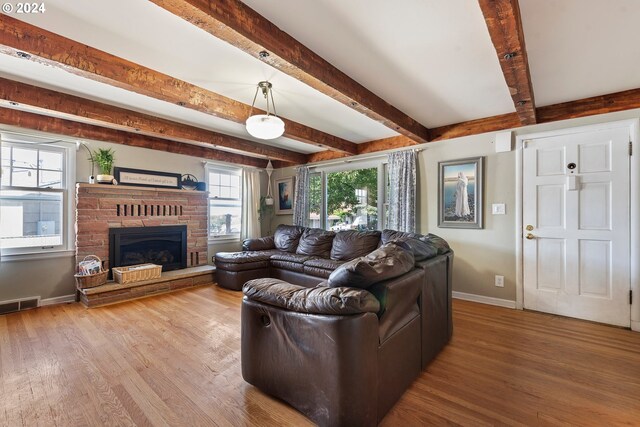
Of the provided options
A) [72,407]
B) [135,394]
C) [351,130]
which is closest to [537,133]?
[351,130]

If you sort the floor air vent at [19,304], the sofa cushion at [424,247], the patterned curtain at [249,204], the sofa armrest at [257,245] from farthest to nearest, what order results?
1. the patterned curtain at [249,204]
2. the sofa armrest at [257,245]
3. the floor air vent at [19,304]
4. the sofa cushion at [424,247]

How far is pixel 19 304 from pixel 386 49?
16.1 ft

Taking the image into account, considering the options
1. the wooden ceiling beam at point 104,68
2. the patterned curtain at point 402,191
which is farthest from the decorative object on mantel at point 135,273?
the patterned curtain at point 402,191

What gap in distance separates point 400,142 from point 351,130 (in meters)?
0.84

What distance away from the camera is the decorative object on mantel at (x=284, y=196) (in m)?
6.09

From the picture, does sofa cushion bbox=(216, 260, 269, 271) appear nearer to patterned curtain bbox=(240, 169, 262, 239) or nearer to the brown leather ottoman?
the brown leather ottoman

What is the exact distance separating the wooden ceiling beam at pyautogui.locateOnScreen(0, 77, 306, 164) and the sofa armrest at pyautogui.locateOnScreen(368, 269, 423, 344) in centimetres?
355

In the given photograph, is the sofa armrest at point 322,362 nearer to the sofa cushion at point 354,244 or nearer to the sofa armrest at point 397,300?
the sofa armrest at point 397,300

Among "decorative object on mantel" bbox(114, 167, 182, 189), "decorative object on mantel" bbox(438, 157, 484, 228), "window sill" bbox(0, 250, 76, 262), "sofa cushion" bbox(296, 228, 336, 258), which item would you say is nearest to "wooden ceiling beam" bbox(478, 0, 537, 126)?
"decorative object on mantel" bbox(438, 157, 484, 228)

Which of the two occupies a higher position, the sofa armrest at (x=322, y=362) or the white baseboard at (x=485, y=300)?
the sofa armrest at (x=322, y=362)

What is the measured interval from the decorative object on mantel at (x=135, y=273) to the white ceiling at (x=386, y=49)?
2.16 meters

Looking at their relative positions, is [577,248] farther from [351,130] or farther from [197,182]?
[197,182]

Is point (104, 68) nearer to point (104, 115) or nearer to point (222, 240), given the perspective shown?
point (104, 115)

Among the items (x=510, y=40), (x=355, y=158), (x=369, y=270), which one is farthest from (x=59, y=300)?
(x=510, y=40)
